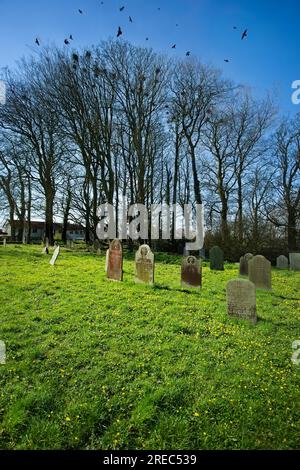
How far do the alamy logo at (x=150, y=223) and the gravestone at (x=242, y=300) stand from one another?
48.7 feet

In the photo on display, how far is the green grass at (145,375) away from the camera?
116 inches

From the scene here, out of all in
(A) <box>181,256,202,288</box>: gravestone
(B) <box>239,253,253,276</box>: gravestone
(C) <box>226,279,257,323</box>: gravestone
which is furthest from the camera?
(B) <box>239,253,253,276</box>: gravestone

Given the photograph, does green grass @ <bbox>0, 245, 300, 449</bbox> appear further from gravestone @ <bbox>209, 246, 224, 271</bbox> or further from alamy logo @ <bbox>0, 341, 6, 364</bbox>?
gravestone @ <bbox>209, 246, 224, 271</bbox>

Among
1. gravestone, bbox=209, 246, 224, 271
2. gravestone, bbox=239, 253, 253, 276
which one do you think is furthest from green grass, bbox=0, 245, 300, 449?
gravestone, bbox=209, 246, 224, 271

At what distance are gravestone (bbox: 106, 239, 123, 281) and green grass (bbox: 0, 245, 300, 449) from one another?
2.38 metres

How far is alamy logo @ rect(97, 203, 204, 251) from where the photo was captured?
71.8 feet

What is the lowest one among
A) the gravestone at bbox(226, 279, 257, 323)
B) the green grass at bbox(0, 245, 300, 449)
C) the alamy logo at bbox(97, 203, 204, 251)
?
the green grass at bbox(0, 245, 300, 449)

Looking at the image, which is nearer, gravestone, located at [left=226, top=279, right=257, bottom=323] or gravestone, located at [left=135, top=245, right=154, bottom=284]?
gravestone, located at [left=226, top=279, right=257, bottom=323]

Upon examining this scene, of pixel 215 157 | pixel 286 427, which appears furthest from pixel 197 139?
pixel 286 427

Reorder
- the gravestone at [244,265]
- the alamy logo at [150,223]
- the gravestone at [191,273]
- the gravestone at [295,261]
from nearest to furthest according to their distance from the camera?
the gravestone at [191,273]
the gravestone at [244,265]
the gravestone at [295,261]
the alamy logo at [150,223]

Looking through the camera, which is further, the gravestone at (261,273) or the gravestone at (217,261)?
the gravestone at (217,261)

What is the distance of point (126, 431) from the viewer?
2977 millimetres

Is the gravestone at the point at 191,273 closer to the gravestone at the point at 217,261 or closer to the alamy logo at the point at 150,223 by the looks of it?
the gravestone at the point at 217,261

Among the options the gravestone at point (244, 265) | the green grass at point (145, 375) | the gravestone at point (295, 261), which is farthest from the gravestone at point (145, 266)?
the gravestone at point (295, 261)
